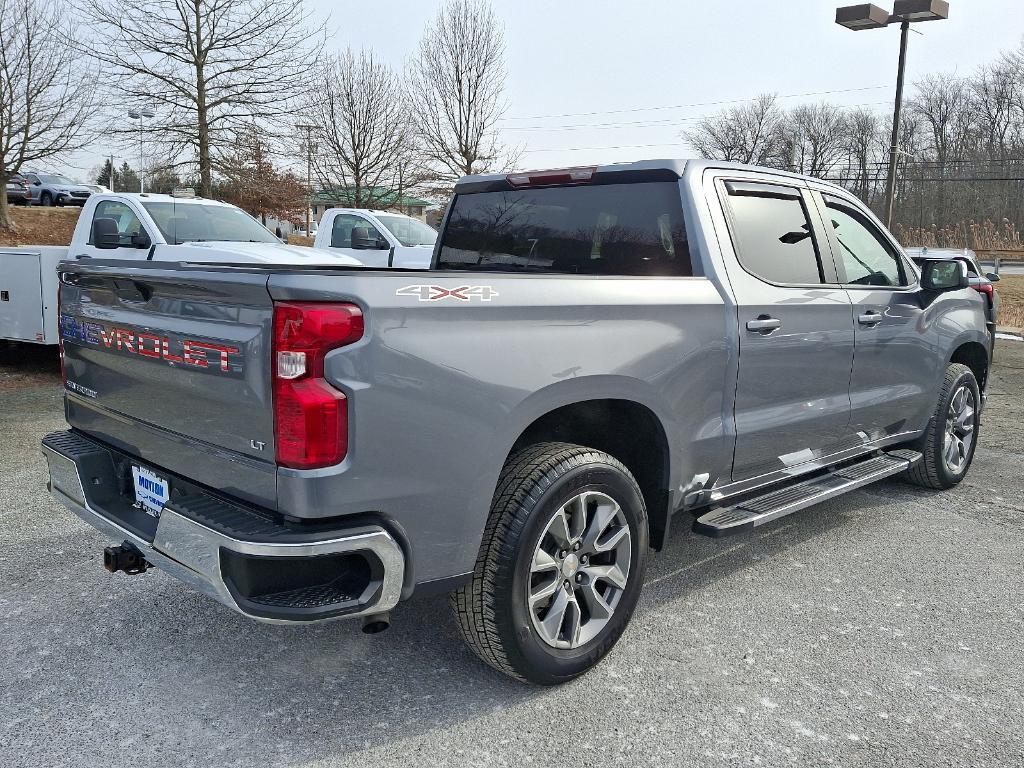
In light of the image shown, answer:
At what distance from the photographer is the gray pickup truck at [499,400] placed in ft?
8.04

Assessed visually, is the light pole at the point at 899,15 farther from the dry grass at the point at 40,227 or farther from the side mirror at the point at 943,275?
the dry grass at the point at 40,227

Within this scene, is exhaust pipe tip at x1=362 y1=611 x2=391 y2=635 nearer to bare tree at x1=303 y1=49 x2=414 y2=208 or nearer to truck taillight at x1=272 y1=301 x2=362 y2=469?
truck taillight at x1=272 y1=301 x2=362 y2=469

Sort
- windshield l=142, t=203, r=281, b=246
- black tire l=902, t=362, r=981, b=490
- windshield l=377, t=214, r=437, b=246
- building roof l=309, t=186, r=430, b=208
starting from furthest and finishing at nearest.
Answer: building roof l=309, t=186, r=430, b=208, windshield l=377, t=214, r=437, b=246, windshield l=142, t=203, r=281, b=246, black tire l=902, t=362, r=981, b=490

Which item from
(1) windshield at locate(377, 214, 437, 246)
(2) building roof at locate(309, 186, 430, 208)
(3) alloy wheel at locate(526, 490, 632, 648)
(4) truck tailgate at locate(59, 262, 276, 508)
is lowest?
(3) alloy wheel at locate(526, 490, 632, 648)

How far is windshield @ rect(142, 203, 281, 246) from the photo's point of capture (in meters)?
9.96

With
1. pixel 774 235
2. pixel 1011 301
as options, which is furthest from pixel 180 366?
pixel 1011 301

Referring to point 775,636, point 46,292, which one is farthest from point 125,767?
point 46,292

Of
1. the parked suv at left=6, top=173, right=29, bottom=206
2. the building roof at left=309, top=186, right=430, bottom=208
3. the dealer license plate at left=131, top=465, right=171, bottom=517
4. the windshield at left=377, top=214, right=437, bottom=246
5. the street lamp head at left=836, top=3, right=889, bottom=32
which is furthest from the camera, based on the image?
the parked suv at left=6, top=173, right=29, bottom=206

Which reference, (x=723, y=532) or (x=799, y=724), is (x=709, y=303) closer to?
(x=723, y=532)

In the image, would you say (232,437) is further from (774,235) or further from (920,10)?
(920,10)

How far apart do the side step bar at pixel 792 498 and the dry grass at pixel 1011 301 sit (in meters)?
13.1

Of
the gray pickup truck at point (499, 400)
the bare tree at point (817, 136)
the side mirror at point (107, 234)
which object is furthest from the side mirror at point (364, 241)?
the bare tree at point (817, 136)

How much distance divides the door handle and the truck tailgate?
209 cm

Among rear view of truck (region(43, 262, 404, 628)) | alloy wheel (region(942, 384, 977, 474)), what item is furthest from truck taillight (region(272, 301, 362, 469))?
alloy wheel (region(942, 384, 977, 474))
